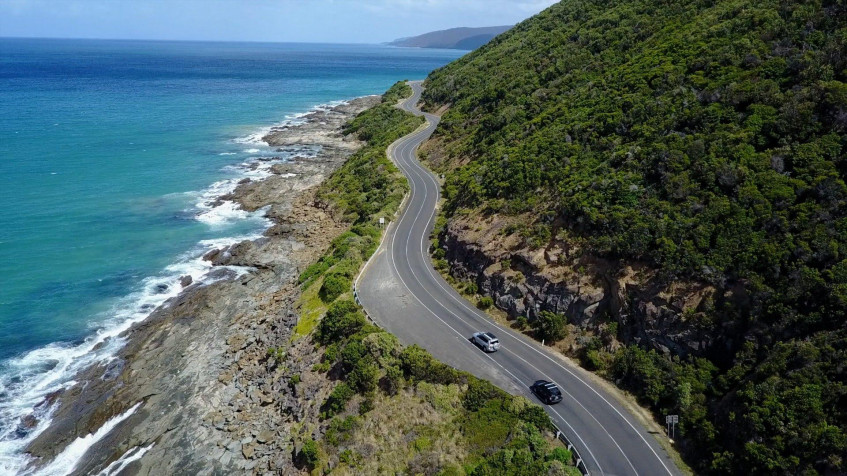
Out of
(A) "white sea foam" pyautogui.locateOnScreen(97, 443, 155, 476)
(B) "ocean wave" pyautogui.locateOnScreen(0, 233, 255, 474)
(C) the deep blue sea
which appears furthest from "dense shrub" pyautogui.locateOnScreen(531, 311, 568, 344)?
(C) the deep blue sea

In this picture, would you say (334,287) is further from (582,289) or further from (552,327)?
(582,289)

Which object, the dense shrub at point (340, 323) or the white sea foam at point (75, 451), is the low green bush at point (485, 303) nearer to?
the dense shrub at point (340, 323)

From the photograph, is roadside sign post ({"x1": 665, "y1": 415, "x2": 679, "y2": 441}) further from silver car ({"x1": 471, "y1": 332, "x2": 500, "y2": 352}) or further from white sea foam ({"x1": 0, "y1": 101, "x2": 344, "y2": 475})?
white sea foam ({"x1": 0, "y1": 101, "x2": 344, "y2": 475})

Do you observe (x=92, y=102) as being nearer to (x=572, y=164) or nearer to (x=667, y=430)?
(x=572, y=164)

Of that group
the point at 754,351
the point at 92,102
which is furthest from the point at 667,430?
the point at 92,102

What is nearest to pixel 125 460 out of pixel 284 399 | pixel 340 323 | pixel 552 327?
pixel 284 399

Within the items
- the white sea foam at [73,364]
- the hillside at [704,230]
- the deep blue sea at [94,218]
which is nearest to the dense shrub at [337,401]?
the white sea foam at [73,364]
